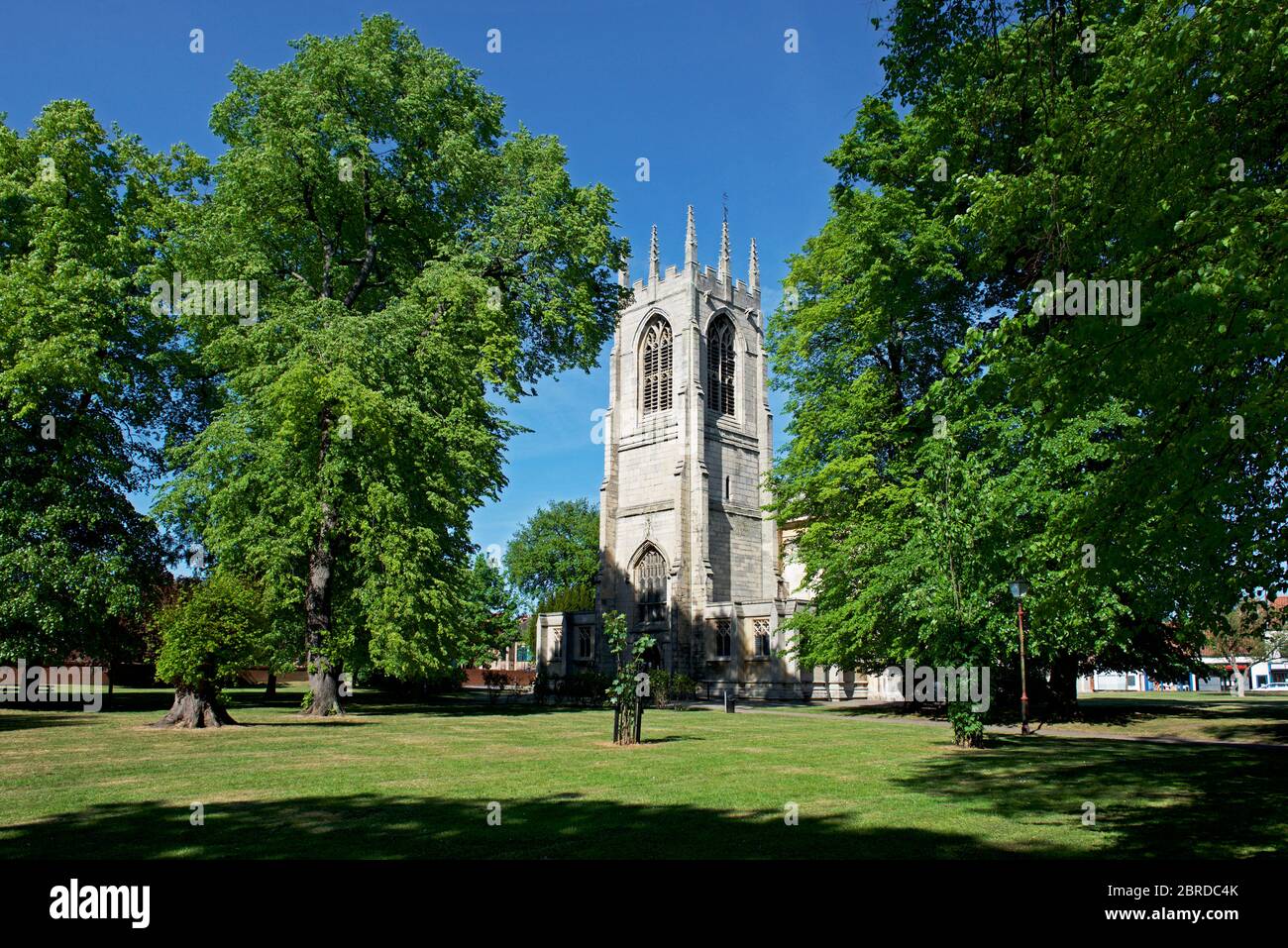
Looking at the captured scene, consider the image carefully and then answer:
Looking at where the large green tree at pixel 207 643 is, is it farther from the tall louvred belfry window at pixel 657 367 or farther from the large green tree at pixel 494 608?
the tall louvred belfry window at pixel 657 367

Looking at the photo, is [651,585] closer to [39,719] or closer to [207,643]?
[39,719]

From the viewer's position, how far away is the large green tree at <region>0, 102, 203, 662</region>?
2117 centimetres

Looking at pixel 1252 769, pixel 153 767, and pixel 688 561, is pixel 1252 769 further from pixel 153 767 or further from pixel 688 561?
pixel 688 561

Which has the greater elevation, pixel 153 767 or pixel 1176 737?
pixel 153 767

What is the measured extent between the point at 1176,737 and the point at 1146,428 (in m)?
12.4

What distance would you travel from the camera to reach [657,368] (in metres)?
53.2

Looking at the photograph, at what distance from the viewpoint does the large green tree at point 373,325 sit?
2025 centimetres

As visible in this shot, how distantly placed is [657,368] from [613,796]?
45444 mm

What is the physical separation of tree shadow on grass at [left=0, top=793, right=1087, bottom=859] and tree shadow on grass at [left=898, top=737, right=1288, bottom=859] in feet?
4.96

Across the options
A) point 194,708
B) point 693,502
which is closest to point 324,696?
point 194,708

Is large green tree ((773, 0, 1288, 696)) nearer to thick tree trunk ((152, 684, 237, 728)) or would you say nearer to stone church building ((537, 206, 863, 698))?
thick tree trunk ((152, 684, 237, 728))

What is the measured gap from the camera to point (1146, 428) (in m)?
8.98
